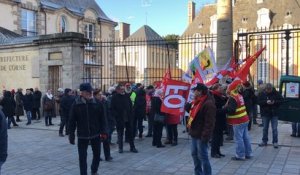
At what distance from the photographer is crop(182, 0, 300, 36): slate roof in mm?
42369

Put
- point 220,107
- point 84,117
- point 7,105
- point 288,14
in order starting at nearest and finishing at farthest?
point 84,117 < point 220,107 < point 7,105 < point 288,14

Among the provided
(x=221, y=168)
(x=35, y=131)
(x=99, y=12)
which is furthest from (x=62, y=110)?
(x=99, y=12)

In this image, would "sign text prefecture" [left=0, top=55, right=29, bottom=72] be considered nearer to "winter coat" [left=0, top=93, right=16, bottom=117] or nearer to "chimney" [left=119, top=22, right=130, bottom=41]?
"winter coat" [left=0, top=93, right=16, bottom=117]

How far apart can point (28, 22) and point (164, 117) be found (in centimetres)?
2240

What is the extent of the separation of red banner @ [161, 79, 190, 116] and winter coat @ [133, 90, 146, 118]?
2523mm

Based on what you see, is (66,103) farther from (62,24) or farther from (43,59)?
(62,24)

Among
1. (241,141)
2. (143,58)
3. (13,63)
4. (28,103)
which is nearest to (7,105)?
(28,103)

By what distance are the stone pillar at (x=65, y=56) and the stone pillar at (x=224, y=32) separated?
6.40 meters

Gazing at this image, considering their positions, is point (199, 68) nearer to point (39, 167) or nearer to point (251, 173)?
point (251, 173)

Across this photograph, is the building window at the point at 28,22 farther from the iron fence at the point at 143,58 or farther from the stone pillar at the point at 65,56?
the stone pillar at the point at 65,56

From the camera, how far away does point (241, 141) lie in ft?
28.6

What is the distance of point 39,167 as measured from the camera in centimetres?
838

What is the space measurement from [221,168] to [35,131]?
8.48 metres

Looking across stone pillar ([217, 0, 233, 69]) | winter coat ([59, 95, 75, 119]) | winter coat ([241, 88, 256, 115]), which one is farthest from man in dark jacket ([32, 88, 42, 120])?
winter coat ([241, 88, 256, 115])
